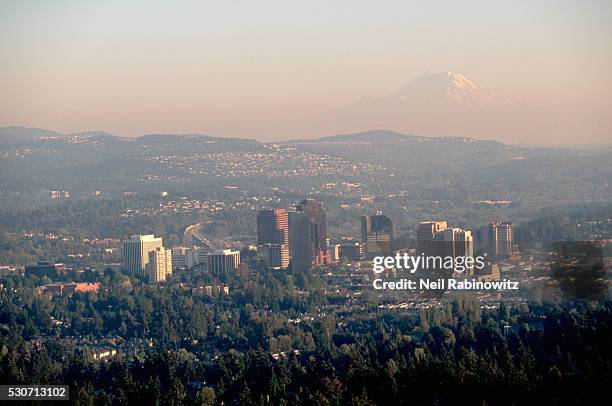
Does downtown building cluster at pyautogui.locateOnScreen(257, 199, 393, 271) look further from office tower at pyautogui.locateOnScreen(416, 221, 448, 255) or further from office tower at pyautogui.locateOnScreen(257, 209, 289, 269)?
office tower at pyautogui.locateOnScreen(416, 221, 448, 255)

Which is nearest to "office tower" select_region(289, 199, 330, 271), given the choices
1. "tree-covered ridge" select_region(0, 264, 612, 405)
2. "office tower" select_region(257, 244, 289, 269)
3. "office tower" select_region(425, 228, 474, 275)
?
"office tower" select_region(257, 244, 289, 269)

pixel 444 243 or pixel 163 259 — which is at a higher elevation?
pixel 444 243

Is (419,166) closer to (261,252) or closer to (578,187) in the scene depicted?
(578,187)

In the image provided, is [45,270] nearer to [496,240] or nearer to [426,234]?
[426,234]

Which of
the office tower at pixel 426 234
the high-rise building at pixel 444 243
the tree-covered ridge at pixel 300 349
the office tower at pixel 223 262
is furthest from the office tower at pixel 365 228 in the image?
the tree-covered ridge at pixel 300 349

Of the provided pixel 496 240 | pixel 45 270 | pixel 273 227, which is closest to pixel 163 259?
pixel 45 270

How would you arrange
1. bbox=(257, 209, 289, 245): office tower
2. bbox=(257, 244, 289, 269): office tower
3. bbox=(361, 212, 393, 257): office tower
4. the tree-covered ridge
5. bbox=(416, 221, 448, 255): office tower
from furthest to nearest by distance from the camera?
bbox=(257, 209, 289, 245): office tower
bbox=(257, 244, 289, 269): office tower
bbox=(361, 212, 393, 257): office tower
bbox=(416, 221, 448, 255): office tower
the tree-covered ridge
